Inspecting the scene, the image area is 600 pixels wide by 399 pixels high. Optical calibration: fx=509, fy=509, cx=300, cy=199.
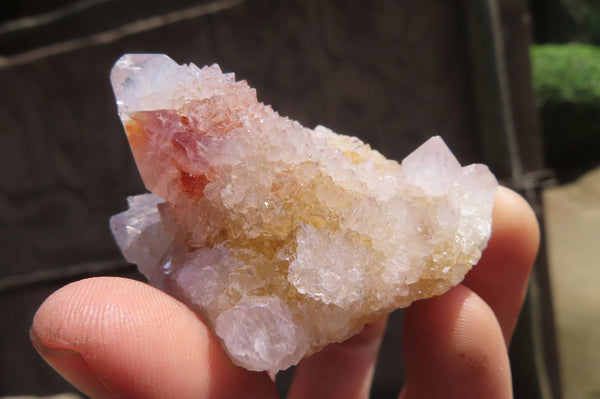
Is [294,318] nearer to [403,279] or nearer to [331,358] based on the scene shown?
[403,279]

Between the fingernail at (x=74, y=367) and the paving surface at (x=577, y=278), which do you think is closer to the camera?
the fingernail at (x=74, y=367)

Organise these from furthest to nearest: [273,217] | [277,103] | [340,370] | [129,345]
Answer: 1. [277,103]
2. [340,370]
3. [273,217]
4. [129,345]

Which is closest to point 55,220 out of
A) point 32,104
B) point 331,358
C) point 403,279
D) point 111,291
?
point 32,104

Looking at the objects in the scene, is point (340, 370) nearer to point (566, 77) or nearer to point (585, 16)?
point (566, 77)

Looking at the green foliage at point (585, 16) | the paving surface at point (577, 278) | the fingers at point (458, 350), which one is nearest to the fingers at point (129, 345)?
the fingers at point (458, 350)

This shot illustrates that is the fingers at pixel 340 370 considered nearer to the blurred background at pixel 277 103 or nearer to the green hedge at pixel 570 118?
the blurred background at pixel 277 103

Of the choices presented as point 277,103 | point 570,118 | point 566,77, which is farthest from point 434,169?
point 566,77
